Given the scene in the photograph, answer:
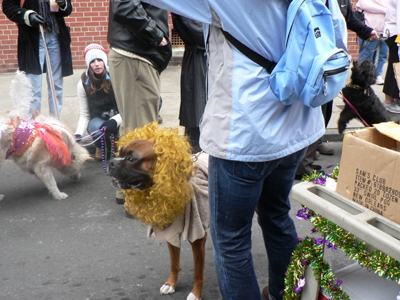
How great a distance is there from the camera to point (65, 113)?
6191 mm

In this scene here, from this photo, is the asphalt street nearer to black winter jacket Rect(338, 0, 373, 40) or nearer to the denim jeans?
the denim jeans

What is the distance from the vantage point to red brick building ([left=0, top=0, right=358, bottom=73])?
320 inches

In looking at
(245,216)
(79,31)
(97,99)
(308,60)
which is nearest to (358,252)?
(245,216)

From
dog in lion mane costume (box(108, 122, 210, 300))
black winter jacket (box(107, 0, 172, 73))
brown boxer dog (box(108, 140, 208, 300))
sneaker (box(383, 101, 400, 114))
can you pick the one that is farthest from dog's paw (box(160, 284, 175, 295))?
sneaker (box(383, 101, 400, 114))

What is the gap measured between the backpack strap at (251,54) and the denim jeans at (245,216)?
41 centimetres

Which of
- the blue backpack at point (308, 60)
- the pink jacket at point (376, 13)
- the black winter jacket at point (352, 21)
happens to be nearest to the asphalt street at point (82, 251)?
the blue backpack at point (308, 60)

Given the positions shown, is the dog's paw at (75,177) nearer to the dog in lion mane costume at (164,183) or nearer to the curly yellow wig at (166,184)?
the dog in lion mane costume at (164,183)

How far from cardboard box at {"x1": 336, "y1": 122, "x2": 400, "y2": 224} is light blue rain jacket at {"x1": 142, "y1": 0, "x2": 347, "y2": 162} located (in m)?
0.25

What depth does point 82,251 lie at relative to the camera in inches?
124

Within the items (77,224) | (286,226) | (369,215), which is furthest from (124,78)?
(369,215)

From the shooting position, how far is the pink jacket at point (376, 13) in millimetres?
7242

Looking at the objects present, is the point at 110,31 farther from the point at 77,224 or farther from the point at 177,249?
the point at 177,249

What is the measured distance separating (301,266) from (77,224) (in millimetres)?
2286

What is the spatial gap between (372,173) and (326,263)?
1.77 feet
